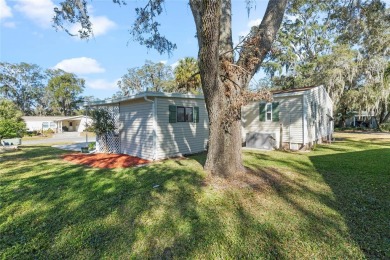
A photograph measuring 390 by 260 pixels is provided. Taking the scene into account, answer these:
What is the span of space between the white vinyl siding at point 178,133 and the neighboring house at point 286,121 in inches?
132

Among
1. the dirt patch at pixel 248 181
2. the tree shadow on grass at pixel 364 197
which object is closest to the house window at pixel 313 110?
the tree shadow on grass at pixel 364 197

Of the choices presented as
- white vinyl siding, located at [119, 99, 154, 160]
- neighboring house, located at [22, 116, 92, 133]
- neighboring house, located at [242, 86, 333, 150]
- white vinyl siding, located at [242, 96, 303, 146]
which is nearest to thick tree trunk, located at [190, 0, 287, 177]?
white vinyl siding, located at [119, 99, 154, 160]

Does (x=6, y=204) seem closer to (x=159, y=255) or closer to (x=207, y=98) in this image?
(x=159, y=255)

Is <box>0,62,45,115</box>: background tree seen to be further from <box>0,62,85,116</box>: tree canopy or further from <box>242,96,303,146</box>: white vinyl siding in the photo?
<box>242,96,303,146</box>: white vinyl siding

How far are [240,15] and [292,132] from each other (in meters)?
7.01

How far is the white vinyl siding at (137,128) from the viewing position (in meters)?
9.20

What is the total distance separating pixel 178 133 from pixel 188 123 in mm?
765

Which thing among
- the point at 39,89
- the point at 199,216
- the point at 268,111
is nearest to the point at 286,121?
the point at 268,111

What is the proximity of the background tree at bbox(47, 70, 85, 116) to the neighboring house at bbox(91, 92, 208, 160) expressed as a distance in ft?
135

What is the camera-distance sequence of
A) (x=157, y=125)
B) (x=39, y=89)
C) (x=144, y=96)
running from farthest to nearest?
(x=39, y=89) < (x=157, y=125) < (x=144, y=96)

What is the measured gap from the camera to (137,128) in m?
9.84

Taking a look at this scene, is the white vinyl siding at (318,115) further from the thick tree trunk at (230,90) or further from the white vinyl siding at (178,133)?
the thick tree trunk at (230,90)

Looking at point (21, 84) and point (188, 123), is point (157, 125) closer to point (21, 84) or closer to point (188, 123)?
point (188, 123)

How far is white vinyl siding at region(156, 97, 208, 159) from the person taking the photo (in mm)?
9156
